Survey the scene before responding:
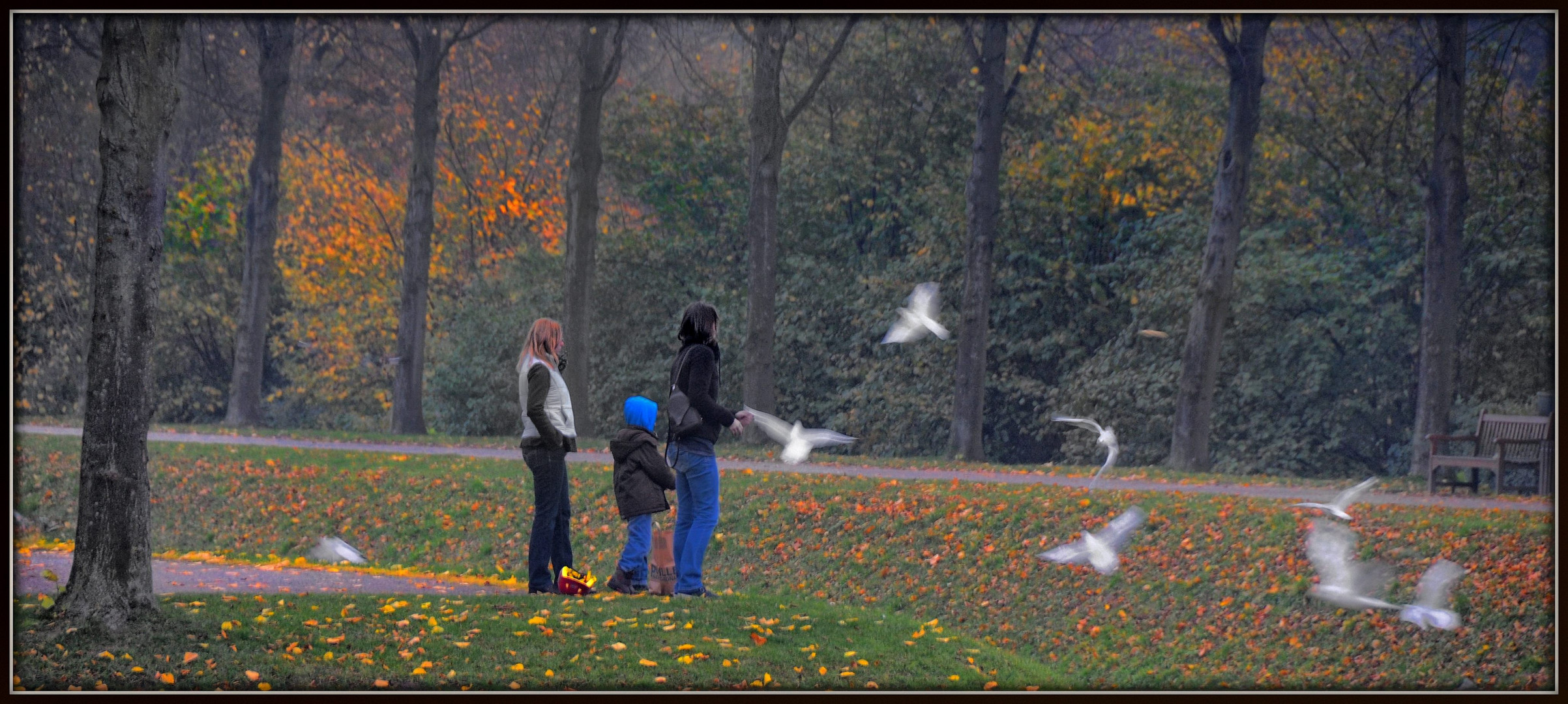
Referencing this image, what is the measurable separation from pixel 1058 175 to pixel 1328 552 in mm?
13501

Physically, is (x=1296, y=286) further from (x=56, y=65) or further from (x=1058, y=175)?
(x=56, y=65)

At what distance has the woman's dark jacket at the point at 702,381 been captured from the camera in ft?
25.0

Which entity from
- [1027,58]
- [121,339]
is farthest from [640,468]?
[1027,58]

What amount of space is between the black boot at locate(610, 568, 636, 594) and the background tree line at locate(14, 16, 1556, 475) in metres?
9.38

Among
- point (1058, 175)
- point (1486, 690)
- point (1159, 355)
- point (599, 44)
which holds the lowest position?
point (1486, 690)

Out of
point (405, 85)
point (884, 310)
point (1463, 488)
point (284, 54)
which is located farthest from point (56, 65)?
point (1463, 488)

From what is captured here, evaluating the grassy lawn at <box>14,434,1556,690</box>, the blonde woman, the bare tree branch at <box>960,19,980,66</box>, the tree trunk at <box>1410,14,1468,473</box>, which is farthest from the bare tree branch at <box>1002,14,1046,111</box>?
the blonde woman

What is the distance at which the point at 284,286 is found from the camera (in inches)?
1259

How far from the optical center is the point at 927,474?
15.1 m

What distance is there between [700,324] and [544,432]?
1168 mm

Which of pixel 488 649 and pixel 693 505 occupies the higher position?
pixel 693 505

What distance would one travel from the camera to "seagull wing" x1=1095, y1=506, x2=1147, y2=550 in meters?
10.6

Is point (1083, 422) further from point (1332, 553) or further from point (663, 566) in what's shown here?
point (663, 566)

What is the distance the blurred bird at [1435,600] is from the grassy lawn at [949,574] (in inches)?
2.8
